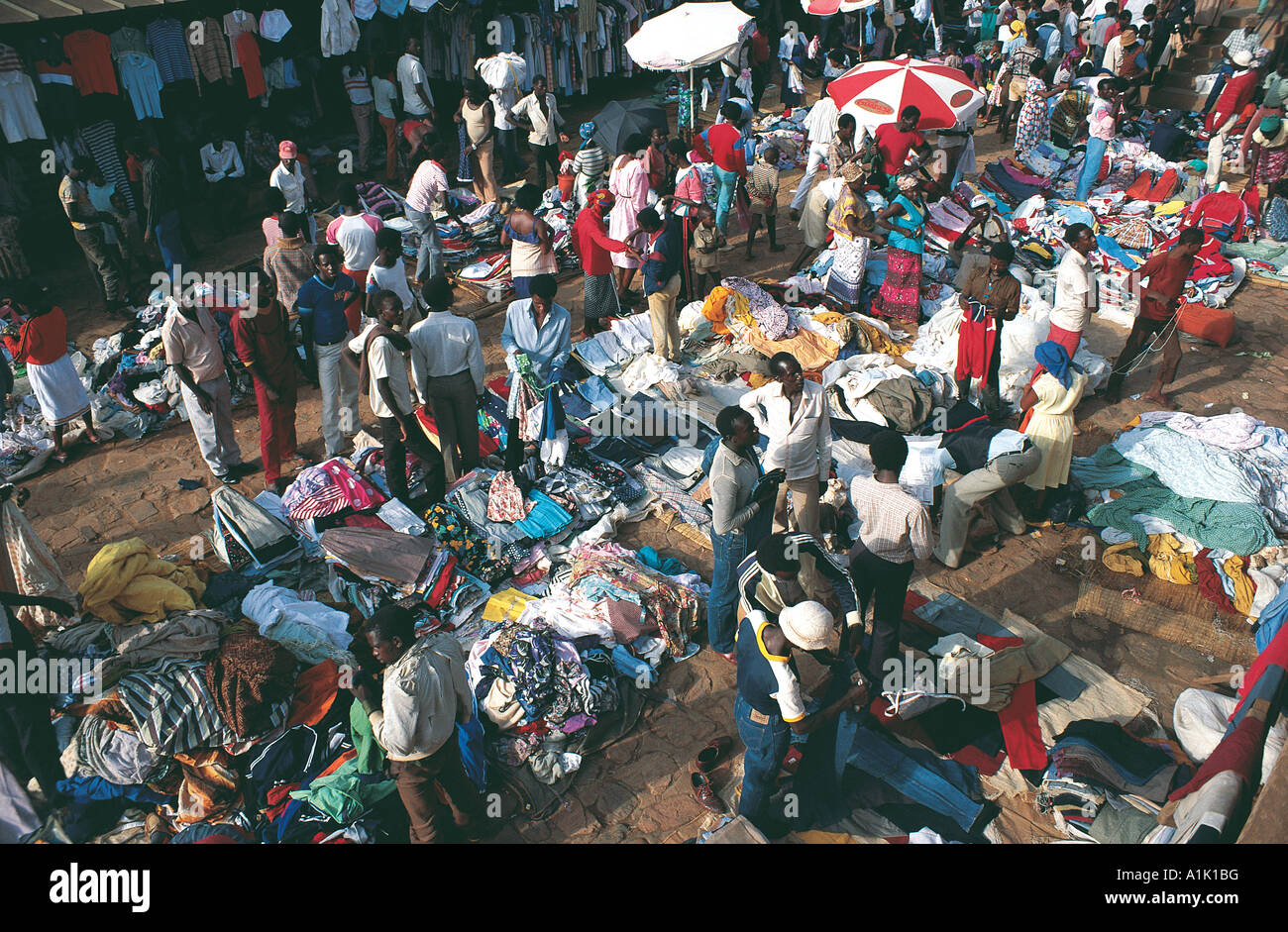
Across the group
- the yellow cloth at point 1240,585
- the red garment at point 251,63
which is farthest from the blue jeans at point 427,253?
the yellow cloth at point 1240,585

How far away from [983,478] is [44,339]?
25.9 ft

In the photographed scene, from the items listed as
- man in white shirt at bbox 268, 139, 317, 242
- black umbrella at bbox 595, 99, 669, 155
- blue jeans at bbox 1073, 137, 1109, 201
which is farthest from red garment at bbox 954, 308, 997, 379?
man in white shirt at bbox 268, 139, 317, 242

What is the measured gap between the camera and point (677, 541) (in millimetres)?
7500

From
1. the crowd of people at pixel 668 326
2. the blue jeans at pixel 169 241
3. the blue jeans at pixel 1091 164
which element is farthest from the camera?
the blue jeans at pixel 1091 164

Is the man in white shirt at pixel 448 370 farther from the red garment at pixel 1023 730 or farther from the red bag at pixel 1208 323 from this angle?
the red bag at pixel 1208 323

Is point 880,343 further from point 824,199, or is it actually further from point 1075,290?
point 1075,290

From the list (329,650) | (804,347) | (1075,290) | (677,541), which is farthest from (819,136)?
(329,650)

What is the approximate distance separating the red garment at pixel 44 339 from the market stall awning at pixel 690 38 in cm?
841

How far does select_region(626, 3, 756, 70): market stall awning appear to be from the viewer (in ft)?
42.8

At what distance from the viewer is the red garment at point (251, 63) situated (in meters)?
12.9

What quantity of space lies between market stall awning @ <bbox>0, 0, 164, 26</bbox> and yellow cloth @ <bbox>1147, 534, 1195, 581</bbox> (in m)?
12.2

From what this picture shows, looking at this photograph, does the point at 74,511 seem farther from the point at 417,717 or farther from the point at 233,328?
the point at 417,717

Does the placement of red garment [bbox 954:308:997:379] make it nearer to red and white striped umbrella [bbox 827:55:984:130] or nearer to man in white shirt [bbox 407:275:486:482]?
red and white striped umbrella [bbox 827:55:984:130]
